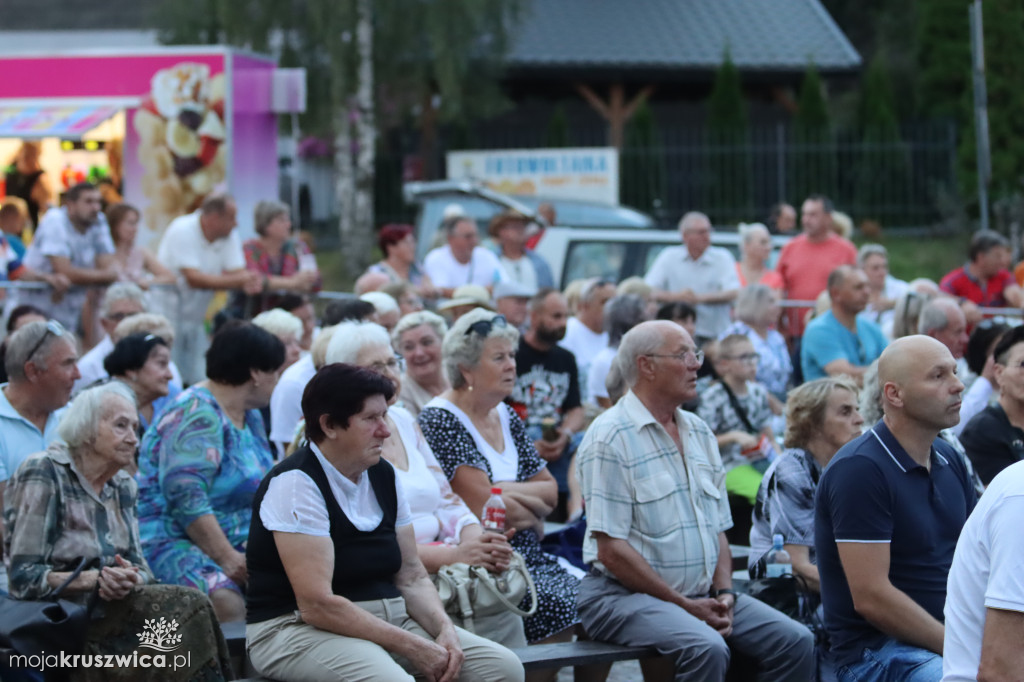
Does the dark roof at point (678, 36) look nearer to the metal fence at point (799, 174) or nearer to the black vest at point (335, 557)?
the metal fence at point (799, 174)

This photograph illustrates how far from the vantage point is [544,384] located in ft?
26.5

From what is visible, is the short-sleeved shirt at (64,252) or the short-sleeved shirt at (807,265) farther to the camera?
the short-sleeved shirt at (807,265)

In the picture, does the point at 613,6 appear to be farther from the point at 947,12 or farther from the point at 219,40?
the point at 219,40

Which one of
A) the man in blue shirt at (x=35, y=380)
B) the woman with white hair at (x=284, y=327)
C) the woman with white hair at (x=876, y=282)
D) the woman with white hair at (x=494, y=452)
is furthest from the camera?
the woman with white hair at (x=876, y=282)

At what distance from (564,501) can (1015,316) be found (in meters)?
4.59

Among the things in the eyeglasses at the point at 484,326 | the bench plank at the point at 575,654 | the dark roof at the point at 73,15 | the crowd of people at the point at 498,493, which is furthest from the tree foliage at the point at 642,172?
the bench plank at the point at 575,654

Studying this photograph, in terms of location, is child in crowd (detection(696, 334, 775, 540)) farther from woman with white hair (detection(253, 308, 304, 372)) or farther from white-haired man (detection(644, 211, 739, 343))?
white-haired man (detection(644, 211, 739, 343))

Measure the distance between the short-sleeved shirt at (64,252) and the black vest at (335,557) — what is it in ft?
19.3

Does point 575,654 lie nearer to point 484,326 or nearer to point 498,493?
point 498,493

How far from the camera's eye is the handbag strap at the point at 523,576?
5398 mm

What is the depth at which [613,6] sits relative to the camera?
108 ft

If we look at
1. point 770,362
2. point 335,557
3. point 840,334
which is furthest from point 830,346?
point 335,557

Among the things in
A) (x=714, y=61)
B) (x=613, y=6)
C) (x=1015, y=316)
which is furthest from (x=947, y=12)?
(x=1015, y=316)

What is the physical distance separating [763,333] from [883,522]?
191 inches
